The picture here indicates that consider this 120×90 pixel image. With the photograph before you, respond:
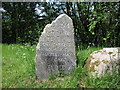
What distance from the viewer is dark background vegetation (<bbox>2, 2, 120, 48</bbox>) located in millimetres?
7566

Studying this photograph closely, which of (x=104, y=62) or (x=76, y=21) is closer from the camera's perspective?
(x=104, y=62)

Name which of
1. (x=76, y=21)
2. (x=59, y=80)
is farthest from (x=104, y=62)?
(x=76, y=21)

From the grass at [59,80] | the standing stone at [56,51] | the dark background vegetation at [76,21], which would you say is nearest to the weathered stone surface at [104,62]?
the grass at [59,80]

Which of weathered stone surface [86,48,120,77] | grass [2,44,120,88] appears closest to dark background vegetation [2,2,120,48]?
weathered stone surface [86,48,120,77]

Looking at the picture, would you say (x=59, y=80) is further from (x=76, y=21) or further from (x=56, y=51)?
(x=76, y=21)

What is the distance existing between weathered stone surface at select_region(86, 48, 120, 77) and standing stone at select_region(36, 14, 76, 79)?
463mm

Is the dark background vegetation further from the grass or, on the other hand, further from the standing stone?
the grass

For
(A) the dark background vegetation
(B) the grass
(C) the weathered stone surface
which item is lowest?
(B) the grass

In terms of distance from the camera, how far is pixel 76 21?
934 cm

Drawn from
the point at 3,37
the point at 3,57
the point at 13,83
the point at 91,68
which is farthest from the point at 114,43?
the point at 3,37

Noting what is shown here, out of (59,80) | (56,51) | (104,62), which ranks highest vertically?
(56,51)

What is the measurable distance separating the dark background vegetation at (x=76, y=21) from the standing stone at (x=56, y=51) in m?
1.78

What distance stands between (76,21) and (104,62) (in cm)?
578

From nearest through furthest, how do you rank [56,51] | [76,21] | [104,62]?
[104,62] → [56,51] → [76,21]
